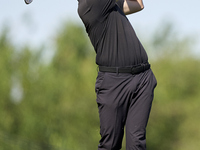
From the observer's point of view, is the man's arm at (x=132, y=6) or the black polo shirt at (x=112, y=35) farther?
the man's arm at (x=132, y=6)

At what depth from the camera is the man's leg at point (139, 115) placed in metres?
3.91

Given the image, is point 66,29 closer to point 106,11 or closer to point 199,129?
point 199,129

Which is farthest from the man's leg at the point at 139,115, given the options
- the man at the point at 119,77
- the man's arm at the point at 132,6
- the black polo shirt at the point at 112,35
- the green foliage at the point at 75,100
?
the green foliage at the point at 75,100

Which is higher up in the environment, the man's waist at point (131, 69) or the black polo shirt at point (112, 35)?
the black polo shirt at point (112, 35)

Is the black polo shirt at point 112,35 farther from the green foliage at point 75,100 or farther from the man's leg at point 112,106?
the green foliage at point 75,100

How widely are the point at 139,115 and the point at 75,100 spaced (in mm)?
33590

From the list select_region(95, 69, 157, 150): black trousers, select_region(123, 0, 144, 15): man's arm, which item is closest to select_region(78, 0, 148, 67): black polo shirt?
select_region(95, 69, 157, 150): black trousers

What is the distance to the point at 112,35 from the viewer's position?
3.99 metres

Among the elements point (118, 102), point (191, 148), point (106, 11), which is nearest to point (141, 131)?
point (118, 102)

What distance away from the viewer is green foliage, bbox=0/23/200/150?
115 feet

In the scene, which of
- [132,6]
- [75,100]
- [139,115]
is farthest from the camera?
[75,100]

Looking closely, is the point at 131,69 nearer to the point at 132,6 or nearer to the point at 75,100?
the point at 132,6

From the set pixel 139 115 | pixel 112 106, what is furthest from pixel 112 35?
pixel 139 115

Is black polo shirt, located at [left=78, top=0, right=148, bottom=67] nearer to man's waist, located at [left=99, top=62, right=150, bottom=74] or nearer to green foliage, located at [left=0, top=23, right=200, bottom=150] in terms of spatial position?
man's waist, located at [left=99, top=62, right=150, bottom=74]
